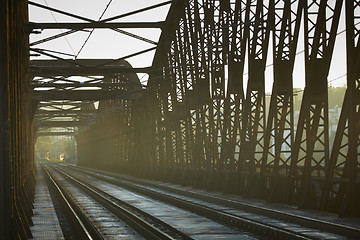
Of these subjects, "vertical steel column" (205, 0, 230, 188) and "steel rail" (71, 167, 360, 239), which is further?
"vertical steel column" (205, 0, 230, 188)

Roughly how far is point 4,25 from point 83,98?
119 feet

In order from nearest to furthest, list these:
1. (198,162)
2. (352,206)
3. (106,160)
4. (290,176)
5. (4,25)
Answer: (4,25) → (352,206) → (290,176) → (198,162) → (106,160)

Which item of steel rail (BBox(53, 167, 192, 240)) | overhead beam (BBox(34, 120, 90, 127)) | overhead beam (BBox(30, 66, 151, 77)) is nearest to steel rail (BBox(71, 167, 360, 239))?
steel rail (BBox(53, 167, 192, 240))

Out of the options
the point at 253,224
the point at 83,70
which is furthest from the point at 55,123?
the point at 253,224

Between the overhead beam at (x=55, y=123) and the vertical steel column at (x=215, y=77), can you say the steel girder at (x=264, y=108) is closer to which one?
the vertical steel column at (x=215, y=77)

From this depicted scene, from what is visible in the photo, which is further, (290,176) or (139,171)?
(139,171)

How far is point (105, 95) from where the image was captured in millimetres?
45125

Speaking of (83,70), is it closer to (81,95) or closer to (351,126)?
(81,95)

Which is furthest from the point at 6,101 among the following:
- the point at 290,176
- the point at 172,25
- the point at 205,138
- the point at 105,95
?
the point at 105,95

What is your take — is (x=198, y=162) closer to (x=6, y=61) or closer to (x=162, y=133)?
(x=162, y=133)

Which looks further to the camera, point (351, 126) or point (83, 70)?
point (83, 70)

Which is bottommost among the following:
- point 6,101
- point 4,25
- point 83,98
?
point 6,101

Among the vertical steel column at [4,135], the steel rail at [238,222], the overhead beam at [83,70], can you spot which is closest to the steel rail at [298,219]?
the steel rail at [238,222]

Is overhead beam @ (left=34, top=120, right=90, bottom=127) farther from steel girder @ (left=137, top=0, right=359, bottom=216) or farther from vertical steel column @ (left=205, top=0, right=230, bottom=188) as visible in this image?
vertical steel column @ (left=205, top=0, right=230, bottom=188)
